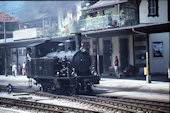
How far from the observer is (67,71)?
42.2 ft

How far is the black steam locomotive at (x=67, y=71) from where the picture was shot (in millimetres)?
13062

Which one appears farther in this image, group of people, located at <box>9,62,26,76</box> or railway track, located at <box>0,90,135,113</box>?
group of people, located at <box>9,62,26,76</box>

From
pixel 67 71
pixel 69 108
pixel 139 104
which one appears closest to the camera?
pixel 69 108

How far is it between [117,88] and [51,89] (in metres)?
3.88

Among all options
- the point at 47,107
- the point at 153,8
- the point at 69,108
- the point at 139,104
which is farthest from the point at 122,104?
the point at 153,8

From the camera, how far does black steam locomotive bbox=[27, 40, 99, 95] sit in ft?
42.9

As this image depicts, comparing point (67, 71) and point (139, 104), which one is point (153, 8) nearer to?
point (67, 71)

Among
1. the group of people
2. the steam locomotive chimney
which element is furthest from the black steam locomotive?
the group of people

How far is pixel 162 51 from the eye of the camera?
20938 millimetres

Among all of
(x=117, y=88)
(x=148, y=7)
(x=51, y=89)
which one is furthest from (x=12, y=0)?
(x=148, y=7)

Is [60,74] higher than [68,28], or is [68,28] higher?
[68,28]

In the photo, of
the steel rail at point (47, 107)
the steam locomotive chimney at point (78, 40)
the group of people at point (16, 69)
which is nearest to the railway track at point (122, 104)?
the steel rail at point (47, 107)

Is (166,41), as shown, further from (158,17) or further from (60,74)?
(60,74)

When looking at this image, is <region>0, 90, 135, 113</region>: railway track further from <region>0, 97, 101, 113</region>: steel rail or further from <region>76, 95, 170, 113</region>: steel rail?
<region>76, 95, 170, 113</region>: steel rail
